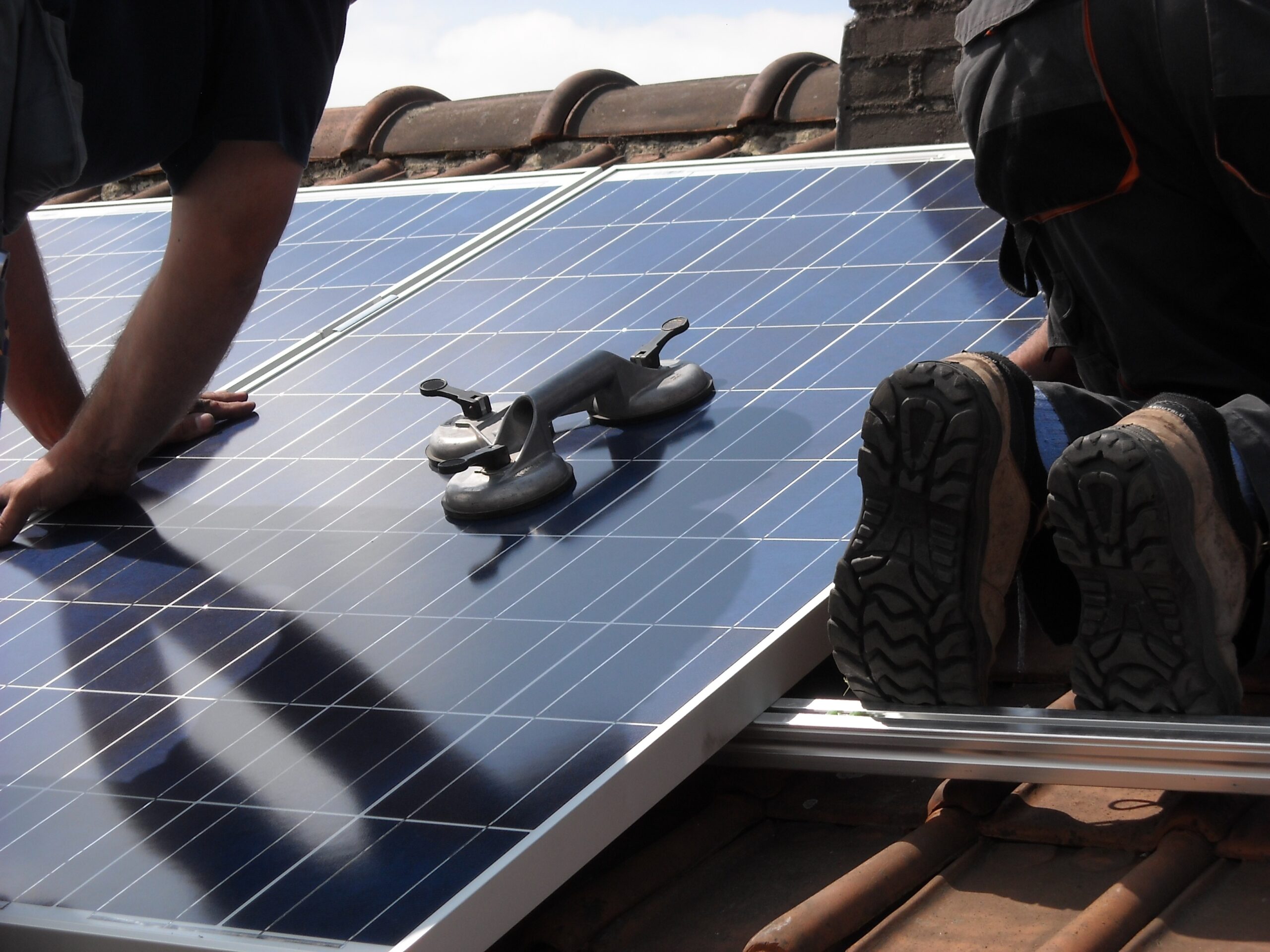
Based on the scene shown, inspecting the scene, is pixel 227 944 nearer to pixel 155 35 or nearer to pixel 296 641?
pixel 296 641

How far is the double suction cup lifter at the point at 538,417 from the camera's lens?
2.72m

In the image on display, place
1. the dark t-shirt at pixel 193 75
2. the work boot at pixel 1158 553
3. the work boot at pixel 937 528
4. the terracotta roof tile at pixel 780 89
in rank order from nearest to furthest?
1. the work boot at pixel 1158 553
2. the work boot at pixel 937 528
3. the dark t-shirt at pixel 193 75
4. the terracotta roof tile at pixel 780 89

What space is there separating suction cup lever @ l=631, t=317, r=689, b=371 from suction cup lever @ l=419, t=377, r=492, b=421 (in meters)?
0.31

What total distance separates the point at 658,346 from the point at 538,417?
0.36m

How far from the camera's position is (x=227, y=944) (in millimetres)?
1720

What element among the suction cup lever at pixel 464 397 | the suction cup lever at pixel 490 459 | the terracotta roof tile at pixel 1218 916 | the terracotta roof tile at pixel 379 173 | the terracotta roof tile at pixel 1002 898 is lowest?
the terracotta roof tile at pixel 1002 898

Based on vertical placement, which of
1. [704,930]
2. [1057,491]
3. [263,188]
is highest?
[263,188]

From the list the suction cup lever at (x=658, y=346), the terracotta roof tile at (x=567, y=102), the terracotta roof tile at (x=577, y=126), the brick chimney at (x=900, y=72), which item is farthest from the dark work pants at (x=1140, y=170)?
the terracotta roof tile at (x=567, y=102)

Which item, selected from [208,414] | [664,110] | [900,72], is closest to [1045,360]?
[208,414]

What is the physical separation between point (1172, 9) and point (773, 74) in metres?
4.95

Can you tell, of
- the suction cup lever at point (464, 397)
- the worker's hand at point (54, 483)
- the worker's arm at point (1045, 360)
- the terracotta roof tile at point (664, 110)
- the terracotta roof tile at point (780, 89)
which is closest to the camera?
the worker's arm at point (1045, 360)

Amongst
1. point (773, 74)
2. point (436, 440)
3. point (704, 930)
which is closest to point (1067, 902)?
point (704, 930)

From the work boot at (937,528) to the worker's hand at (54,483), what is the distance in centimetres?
188

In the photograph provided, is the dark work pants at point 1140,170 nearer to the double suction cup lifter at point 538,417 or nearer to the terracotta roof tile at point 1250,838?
the terracotta roof tile at point 1250,838
